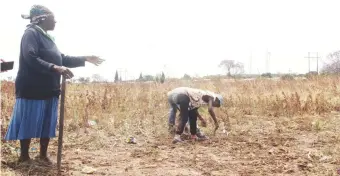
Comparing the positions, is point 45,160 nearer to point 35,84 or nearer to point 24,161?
point 24,161

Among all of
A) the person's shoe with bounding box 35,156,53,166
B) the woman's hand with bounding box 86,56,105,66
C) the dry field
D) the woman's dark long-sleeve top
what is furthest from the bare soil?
the woman's hand with bounding box 86,56,105,66

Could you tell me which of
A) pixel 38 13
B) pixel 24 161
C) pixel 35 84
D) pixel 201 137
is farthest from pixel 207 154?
pixel 38 13

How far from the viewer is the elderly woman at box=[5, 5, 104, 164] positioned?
340cm

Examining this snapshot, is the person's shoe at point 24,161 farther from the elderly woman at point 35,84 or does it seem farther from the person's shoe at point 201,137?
the person's shoe at point 201,137

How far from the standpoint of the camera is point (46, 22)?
3566mm

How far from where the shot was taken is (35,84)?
11.4ft

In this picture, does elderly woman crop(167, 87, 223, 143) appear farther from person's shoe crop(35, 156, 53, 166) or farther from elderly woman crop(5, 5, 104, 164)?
elderly woman crop(5, 5, 104, 164)

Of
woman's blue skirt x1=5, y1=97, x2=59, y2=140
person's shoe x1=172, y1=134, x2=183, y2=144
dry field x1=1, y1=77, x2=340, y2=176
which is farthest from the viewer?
person's shoe x1=172, y1=134, x2=183, y2=144

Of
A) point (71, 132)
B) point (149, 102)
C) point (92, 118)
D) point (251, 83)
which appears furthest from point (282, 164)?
point (251, 83)

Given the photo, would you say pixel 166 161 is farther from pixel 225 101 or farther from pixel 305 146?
pixel 225 101

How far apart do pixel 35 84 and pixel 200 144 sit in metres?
2.68

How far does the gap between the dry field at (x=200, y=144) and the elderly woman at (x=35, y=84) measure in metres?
0.37

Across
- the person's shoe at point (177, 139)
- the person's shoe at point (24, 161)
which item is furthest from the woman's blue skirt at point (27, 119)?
the person's shoe at point (177, 139)

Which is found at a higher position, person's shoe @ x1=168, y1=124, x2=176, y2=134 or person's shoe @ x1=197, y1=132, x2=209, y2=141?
person's shoe @ x1=168, y1=124, x2=176, y2=134
